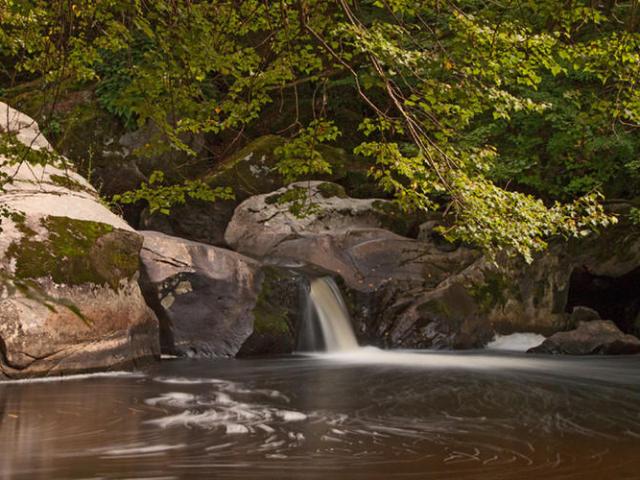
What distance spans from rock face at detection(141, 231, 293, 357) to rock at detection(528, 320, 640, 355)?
447 centimetres

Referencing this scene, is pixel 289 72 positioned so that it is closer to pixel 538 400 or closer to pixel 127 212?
pixel 538 400

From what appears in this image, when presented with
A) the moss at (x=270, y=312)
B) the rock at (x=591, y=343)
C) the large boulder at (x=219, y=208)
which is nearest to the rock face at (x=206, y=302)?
the moss at (x=270, y=312)

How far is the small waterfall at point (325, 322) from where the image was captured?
1133 cm

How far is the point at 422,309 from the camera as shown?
1201cm

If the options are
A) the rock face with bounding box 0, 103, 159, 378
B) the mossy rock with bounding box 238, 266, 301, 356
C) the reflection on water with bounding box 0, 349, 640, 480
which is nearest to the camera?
the reflection on water with bounding box 0, 349, 640, 480

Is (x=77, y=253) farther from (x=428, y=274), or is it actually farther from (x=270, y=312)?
(x=428, y=274)

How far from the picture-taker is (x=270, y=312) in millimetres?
10859

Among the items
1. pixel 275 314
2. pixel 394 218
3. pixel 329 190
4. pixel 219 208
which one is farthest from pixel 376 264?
pixel 219 208

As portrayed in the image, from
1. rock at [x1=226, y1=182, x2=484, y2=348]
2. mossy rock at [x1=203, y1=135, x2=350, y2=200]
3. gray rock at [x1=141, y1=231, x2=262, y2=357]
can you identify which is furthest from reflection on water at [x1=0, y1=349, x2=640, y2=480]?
mossy rock at [x1=203, y1=135, x2=350, y2=200]

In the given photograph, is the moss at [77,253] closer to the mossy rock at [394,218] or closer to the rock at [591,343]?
the mossy rock at [394,218]

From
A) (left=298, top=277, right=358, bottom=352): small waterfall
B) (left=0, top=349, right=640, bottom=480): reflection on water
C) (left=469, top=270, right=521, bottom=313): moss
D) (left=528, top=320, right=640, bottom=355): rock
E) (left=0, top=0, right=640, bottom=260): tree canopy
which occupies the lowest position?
(left=0, top=349, right=640, bottom=480): reflection on water

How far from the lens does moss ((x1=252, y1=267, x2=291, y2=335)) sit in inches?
419

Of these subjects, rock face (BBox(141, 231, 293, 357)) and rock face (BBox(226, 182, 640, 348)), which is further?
rock face (BBox(226, 182, 640, 348))

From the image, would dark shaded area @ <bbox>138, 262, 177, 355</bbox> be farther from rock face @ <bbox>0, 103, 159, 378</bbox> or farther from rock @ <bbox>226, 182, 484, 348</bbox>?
rock @ <bbox>226, 182, 484, 348</bbox>
